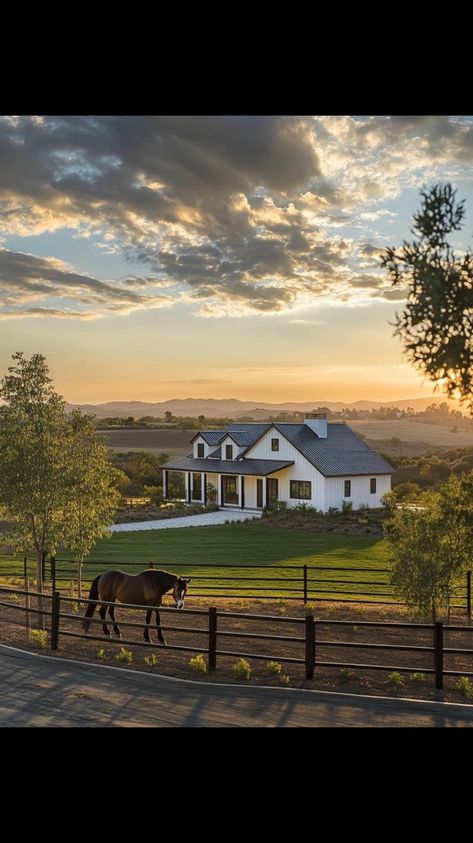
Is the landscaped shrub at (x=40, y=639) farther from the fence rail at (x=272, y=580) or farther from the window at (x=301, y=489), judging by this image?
the window at (x=301, y=489)

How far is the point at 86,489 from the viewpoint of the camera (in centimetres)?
1502

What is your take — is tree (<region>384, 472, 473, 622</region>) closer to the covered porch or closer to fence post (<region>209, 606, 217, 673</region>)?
fence post (<region>209, 606, 217, 673</region>)

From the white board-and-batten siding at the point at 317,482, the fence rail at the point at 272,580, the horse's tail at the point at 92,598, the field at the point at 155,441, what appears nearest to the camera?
the horse's tail at the point at 92,598

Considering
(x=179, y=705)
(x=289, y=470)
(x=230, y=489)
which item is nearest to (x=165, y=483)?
(x=230, y=489)

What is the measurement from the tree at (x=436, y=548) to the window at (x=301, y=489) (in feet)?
86.5

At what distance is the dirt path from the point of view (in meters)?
8.10

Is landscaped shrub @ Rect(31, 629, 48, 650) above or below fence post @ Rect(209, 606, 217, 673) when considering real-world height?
below

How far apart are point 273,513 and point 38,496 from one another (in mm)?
25655

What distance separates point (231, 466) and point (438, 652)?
33.1 meters

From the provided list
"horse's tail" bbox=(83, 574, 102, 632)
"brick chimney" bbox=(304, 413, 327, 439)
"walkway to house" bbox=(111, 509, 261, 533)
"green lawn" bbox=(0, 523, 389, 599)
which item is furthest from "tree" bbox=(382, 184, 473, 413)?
"brick chimney" bbox=(304, 413, 327, 439)

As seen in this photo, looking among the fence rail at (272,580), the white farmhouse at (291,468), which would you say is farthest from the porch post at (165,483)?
the fence rail at (272,580)

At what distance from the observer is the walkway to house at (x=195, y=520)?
34031 mm

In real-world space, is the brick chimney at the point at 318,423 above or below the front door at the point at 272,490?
above

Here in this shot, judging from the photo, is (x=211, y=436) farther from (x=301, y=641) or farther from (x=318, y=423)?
(x=301, y=641)
